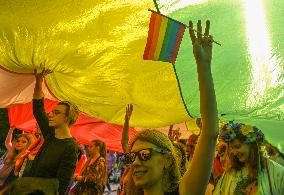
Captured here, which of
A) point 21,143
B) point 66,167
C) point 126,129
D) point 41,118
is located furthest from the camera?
point 21,143

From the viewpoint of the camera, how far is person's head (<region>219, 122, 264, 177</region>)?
3.95 meters

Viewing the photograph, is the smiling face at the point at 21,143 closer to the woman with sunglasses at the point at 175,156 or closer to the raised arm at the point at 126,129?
the raised arm at the point at 126,129

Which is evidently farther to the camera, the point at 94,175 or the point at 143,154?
the point at 94,175

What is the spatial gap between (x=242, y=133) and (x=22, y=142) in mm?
4665

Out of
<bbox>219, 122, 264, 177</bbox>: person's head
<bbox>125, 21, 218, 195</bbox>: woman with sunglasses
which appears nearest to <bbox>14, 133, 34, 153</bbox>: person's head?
<bbox>219, 122, 264, 177</bbox>: person's head

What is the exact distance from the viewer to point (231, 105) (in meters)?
4.32

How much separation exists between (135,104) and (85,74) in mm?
971

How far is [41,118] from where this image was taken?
4.67m

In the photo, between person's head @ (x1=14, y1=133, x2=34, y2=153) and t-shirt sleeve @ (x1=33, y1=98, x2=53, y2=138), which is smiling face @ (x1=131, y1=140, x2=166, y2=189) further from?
person's head @ (x1=14, y1=133, x2=34, y2=153)

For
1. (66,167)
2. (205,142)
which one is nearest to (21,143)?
(66,167)

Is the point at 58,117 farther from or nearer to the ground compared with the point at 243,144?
farther from the ground

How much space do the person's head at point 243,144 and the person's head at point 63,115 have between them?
1646 millimetres

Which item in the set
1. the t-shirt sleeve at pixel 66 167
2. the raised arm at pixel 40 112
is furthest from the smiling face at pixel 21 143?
the t-shirt sleeve at pixel 66 167

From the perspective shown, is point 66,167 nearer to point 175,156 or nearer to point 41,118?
point 41,118
